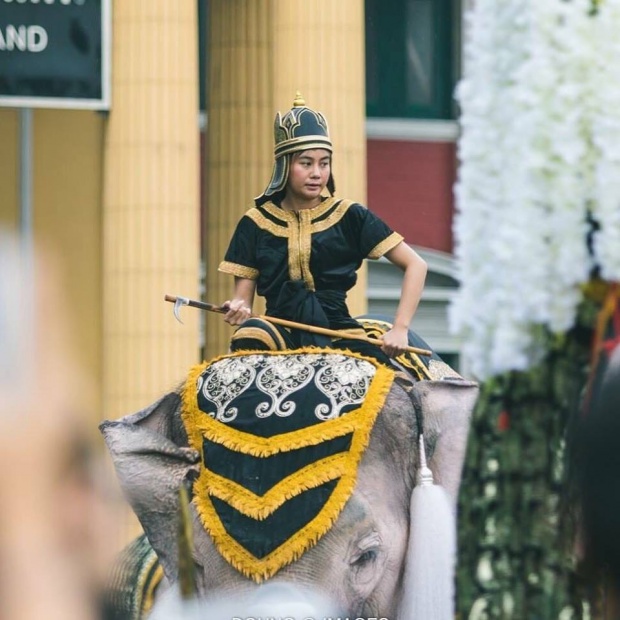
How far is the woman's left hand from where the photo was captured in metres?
9.78

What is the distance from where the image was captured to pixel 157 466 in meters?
9.59

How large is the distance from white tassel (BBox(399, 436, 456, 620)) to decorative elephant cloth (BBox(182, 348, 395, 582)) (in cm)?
Answer: 30

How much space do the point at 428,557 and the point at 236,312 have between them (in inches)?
49.1

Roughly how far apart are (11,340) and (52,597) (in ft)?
1.58

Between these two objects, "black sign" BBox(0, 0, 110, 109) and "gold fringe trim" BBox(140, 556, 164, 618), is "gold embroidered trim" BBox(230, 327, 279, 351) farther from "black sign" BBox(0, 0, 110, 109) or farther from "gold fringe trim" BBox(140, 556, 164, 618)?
"black sign" BBox(0, 0, 110, 109)

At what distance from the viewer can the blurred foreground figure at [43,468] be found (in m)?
4.42

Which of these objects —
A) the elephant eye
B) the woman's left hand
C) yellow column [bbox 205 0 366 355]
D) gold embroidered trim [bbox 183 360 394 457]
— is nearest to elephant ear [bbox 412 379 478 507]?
the woman's left hand

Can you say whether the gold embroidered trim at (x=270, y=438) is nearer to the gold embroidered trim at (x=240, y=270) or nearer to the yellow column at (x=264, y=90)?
the gold embroidered trim at (x=240, y=270)

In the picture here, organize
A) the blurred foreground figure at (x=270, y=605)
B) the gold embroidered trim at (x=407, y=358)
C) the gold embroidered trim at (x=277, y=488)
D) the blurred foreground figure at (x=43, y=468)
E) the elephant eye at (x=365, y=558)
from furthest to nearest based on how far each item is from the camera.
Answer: the gold embroidered trim at (x=407, y=358), the elephant eye at (x=365, y=558), the gold embroidered trim at (x=277, y=488), the blurred foreground figure at (x=270, y=605), the blurred foreground figure at (x=43, y=468)

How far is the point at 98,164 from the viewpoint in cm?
2573

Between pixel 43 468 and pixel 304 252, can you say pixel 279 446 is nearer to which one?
pixel 304 252

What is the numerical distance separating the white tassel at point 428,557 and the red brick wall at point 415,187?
22.8 m

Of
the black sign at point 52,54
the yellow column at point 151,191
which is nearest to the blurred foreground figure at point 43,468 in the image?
the black sign at point 52,54

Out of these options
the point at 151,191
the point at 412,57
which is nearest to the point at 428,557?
the point at 151,191
